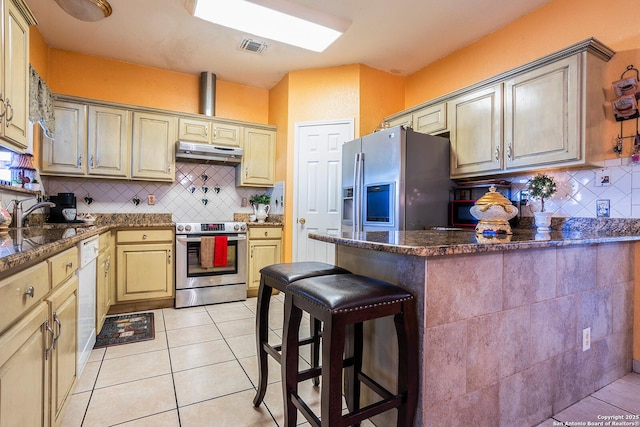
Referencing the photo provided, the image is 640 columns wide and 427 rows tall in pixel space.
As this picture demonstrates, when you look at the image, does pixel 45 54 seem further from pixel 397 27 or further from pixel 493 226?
pixel 493 226

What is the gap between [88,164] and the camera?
332cm

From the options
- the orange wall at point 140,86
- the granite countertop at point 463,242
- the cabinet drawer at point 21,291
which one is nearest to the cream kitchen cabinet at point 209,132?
the orange wall at point 140,86

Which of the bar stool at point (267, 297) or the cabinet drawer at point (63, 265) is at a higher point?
the cabinet drawer at point (63, 265)

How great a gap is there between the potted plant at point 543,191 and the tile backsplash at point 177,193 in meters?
2.99

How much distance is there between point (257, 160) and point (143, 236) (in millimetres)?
1575

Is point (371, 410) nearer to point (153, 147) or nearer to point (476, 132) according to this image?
point (476, 132)

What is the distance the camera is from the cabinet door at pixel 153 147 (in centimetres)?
352

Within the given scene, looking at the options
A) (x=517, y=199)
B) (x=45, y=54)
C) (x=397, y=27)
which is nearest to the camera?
(x=517, y=199)

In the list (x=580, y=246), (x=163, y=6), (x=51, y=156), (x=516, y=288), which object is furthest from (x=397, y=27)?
(x=51, y=156)

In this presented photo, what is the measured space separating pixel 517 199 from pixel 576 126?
78 centimetres

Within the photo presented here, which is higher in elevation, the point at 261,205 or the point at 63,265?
the point at 261,205

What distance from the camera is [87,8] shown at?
258 centimetres

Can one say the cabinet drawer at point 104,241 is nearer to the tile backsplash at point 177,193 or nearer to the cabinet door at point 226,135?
the tile backsplash at point 177,193

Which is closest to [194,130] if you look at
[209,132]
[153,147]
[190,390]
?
[209,132]
